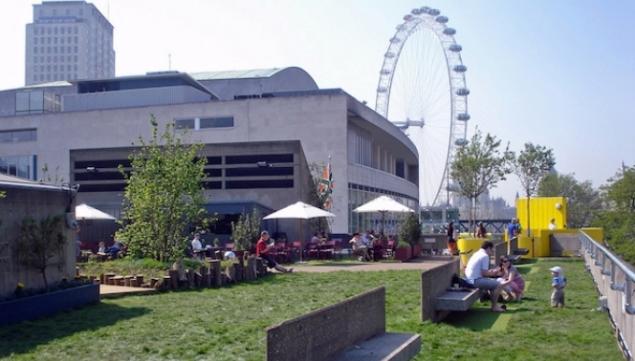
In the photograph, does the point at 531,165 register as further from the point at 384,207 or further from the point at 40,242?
the point at 40,242

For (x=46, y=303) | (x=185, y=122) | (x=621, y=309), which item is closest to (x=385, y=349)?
(x=621, y=309)

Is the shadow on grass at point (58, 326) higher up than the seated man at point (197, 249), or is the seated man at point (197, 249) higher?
the seated man at point (197, 249)

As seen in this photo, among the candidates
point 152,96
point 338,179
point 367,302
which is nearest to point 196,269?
point 367,302

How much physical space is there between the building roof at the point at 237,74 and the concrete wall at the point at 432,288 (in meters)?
52.4

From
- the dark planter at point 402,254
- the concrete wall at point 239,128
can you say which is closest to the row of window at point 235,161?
the concrete wall at point 239,128

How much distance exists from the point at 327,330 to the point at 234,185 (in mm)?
38913

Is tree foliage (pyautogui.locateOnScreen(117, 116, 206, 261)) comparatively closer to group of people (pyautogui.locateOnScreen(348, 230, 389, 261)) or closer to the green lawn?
the green lawn

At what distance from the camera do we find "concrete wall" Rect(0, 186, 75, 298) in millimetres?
13791

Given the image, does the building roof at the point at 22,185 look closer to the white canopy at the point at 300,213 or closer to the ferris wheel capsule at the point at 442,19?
the white canopy at the point at 300,213

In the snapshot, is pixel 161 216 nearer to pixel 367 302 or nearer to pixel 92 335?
pixel 92 335

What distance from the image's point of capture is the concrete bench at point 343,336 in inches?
255

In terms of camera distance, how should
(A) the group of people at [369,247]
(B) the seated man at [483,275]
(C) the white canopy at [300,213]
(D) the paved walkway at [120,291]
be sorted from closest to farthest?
(B) the seated man at [483,275] < (D) the paved walkway at [120,291] < (C) the white canopy at [300,213] < (A) the group of people at [369,247]

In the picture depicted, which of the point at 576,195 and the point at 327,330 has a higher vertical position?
the point at 576,195

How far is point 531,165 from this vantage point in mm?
39219
